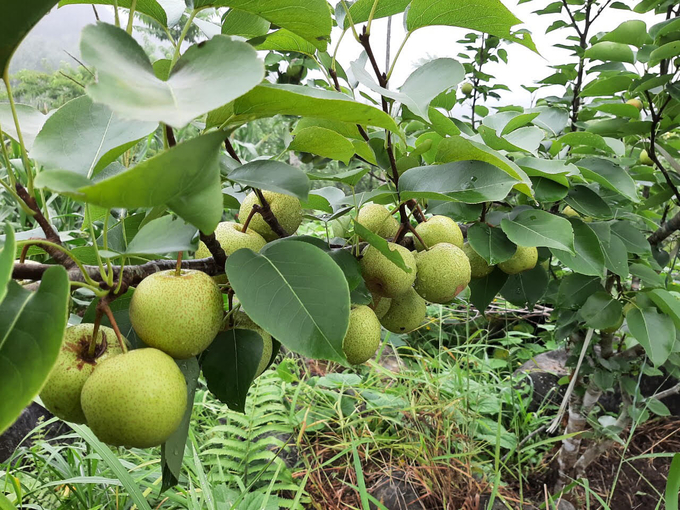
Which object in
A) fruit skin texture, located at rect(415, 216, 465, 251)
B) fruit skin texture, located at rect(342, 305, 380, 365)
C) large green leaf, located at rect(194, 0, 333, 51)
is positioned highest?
large green leaf, located at rect(194, 0, 333, 51)

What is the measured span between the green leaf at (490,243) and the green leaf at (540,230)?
33 millimetres

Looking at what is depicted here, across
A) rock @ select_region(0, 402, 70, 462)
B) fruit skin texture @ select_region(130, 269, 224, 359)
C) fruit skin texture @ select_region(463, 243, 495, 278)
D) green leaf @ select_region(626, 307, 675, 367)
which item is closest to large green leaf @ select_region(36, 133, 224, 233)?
fruit skin texture @ select_region(130, 269, 224, 359)

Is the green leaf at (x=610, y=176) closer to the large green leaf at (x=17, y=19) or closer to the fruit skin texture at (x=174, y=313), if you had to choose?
the fruit skin texture at (x=174, y=313)

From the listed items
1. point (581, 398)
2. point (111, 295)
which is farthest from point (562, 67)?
point (111, 295)

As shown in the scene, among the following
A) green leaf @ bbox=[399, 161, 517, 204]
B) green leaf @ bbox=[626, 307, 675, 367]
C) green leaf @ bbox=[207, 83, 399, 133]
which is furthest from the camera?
green leaf @ bbox=[626, 307, 675, 367]

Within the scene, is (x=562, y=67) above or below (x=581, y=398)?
above

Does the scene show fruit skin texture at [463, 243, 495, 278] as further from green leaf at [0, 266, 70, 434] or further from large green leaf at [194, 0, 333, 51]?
green leaf at [0, 266, 70, 434]

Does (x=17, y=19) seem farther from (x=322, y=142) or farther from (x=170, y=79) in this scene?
(x=322, y=142)

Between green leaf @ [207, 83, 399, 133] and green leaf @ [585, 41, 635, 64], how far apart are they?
3.30 feet

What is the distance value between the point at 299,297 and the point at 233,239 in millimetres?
192

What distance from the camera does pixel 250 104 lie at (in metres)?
0.38

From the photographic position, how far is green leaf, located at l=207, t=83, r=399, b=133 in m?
0.36

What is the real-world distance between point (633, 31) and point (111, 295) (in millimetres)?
1230

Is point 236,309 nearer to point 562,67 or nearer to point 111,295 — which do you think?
point 111,295
